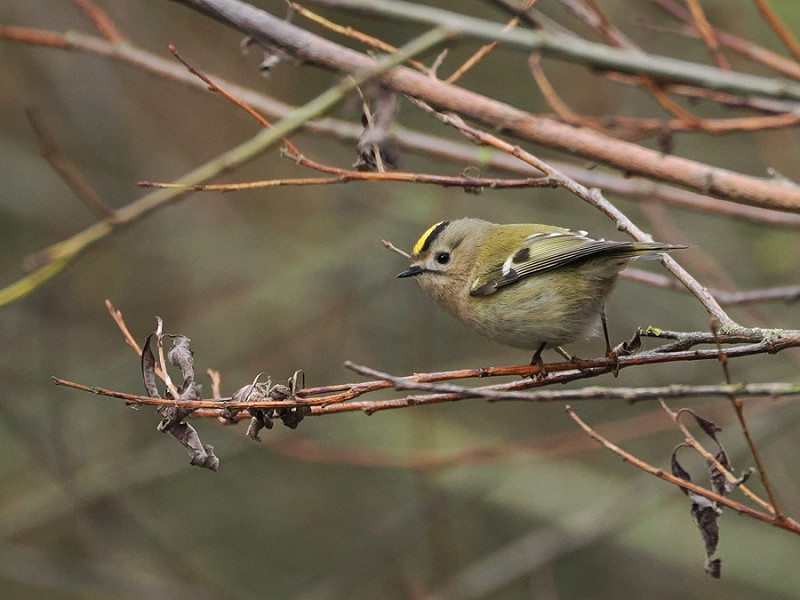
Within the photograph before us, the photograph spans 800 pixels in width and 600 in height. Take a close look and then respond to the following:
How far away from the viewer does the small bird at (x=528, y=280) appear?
2791 mm

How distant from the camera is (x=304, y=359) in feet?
19.8

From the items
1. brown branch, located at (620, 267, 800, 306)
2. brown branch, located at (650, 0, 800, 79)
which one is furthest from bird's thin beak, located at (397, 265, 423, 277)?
brown branch, located at (650, 0, 800, 79)

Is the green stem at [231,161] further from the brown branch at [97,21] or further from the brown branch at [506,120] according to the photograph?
the brown branch at [97,21]

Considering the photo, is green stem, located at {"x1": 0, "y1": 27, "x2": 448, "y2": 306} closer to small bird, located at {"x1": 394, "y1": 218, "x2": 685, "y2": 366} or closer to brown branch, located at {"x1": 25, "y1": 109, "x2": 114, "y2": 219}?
brown branch, located at {"x1": 25, "y1": 109, "x2": 114, "y2": 219}

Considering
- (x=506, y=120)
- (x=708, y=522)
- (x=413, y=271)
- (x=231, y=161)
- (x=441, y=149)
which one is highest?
(x=441, y=149)

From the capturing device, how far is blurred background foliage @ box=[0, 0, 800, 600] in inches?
190

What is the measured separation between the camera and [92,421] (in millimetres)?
5543

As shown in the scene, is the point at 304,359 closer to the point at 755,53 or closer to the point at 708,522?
the point at 755,53

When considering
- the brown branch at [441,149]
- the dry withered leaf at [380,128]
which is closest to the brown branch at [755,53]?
the brown branch at [441,149]

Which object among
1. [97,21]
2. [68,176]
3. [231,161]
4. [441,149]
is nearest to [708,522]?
[231,161]

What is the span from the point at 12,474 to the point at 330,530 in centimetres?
221

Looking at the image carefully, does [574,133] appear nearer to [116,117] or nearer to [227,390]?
[227,390]

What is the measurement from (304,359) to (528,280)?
130 inches

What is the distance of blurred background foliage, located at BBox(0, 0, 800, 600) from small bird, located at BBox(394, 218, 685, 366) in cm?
147
